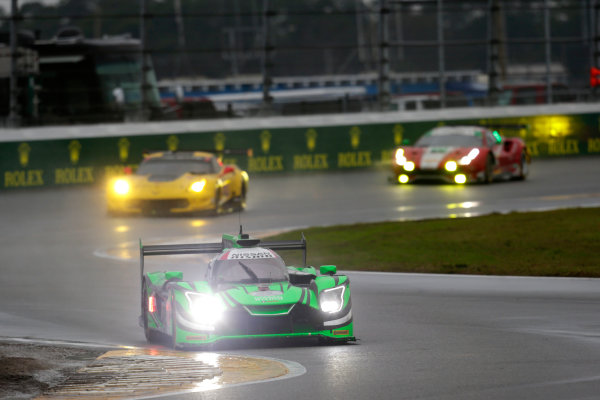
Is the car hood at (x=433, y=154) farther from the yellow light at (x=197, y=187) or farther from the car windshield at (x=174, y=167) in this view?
the yellow light at (x=197, y=187)

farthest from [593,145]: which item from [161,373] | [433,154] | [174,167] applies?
[161,373]

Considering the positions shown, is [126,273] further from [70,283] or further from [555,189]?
[555,189]

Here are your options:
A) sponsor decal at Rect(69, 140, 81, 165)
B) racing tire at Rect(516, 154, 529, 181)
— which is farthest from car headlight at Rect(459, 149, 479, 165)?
sponsor decal at Rect(69, 140, 81, 165)

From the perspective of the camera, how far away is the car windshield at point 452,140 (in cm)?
2994

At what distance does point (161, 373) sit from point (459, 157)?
21.0 metres

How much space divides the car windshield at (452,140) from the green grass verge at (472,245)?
24.2 ft

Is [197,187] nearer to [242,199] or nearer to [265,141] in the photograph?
[242,199]

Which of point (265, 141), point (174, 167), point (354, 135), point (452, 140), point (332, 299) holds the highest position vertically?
point (354, 135)

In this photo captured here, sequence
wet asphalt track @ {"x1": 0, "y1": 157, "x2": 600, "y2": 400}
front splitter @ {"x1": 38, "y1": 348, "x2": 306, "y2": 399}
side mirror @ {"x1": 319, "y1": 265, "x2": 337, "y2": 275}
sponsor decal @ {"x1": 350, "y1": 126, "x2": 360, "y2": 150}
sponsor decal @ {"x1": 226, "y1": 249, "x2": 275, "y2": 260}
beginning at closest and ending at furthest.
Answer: front splitter @ {"x1": 38, "y1": 348, "x2": 306, "y2": 399} → wet asphalt track @ {"x1": 0, "y1": 157, "x2": 600, "y2": 400} → sponsor decal @ {"x1": 226, "y1": 249, "x2": 275, "y2": 260} → side mirror @ {"x1": 319, "y1": 265, "x2": 337, "y2": 275} → sponsor decal @ {"x1": 350, "y1": 126, "x2": 360, "y2": 150}

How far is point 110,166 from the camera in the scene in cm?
3172

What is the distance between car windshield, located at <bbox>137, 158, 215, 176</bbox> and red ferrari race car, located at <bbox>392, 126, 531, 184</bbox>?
6.79 m

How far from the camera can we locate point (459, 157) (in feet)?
96.6

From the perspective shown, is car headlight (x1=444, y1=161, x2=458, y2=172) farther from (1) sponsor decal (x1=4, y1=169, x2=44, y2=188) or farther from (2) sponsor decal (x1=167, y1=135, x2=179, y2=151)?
(1) sponsor decal (x1=4, y1=169, x2=44, y2=188)

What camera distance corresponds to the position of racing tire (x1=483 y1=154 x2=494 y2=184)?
29.8 meters
